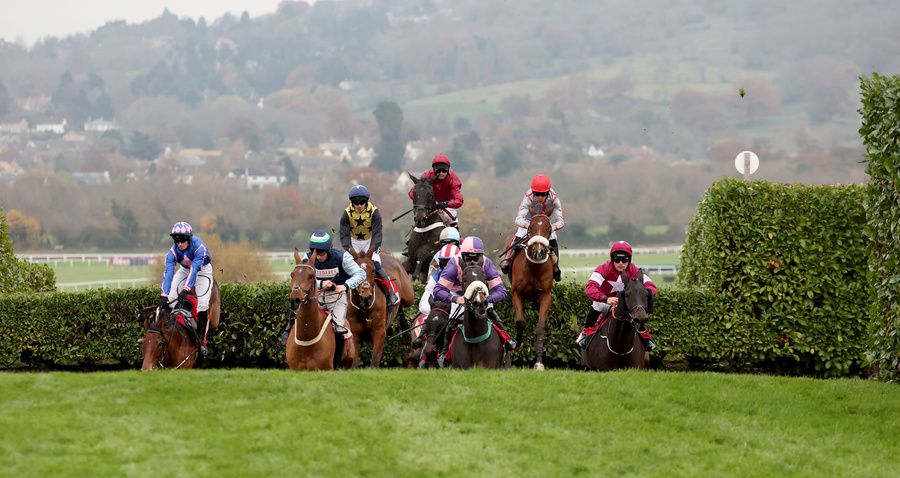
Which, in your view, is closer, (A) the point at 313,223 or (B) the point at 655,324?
(B) the point at 655,324

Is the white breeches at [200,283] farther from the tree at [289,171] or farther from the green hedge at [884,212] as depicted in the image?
the tree at [289,171]

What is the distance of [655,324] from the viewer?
54.7 feet

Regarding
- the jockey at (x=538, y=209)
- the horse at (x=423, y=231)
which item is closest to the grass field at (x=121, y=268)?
the horse at (x=423, y=231)

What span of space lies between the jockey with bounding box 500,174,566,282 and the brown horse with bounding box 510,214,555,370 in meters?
0.14

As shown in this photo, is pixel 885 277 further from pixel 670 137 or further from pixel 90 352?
pixel 670 137

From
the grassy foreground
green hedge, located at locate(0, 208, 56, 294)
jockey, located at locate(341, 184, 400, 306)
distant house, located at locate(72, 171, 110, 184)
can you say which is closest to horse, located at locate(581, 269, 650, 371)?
the grassy foreground

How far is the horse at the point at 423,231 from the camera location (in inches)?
678

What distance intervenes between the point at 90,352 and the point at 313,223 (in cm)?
8866

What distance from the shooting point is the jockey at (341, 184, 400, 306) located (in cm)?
1544

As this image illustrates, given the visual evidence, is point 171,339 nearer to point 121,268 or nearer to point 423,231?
point 423,231

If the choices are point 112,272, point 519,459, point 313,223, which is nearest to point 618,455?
point 519,459

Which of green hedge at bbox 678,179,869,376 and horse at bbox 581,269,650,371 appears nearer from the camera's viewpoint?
horse at bbox 581,269,650,371

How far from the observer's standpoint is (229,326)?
1703 centimetres

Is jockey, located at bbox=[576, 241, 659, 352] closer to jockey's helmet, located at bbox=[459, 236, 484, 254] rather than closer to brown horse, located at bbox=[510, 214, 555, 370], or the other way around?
jockey's helmet, located at bbox=[459, 236, 484, 254]
